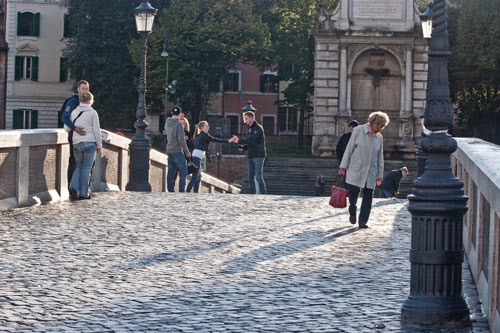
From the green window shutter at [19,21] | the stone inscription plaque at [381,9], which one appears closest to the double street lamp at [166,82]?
the stone inscription plaque at [381,9]

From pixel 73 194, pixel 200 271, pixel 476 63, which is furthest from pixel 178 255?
pixel 476 63

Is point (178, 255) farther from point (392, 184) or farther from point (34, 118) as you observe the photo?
point (34, 118)

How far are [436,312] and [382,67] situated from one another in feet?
125

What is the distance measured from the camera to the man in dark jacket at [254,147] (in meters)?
21.0

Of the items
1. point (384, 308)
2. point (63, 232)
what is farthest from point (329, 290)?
point (63, 232)

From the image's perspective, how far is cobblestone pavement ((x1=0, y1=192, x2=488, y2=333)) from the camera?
299 inches

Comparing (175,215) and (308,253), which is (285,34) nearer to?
(175,215)

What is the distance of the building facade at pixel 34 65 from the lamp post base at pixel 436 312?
64901 mm

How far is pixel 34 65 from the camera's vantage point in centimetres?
7162

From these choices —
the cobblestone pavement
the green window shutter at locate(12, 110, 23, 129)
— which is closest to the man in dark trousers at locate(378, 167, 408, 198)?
the cobblestone pavement

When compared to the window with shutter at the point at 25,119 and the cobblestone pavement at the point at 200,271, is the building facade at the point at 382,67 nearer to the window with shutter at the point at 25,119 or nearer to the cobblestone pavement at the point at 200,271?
the cobblestone pavement at the point at 200,271

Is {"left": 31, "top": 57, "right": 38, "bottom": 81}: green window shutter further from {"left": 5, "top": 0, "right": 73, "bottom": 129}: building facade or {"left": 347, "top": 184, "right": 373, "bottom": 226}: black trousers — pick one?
{"left": 347, "top": 184, "right": 373, "bottom": 226}: black trousers

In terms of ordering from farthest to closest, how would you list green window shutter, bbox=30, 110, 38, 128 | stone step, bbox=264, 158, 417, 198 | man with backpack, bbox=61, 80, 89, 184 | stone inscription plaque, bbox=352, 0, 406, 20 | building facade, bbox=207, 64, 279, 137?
building facade, bbox=207, 64, 279, 137
green window shutter, bbox=30, 110, 38, 128
stone inscription plaque, bbox=352, 0, 406, 20
stone step, bbox=264, 158, 417, 198
man with backpack, bbox=61, 80, 89, 184

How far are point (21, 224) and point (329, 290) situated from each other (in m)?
5.92
